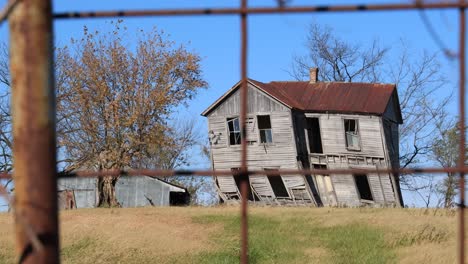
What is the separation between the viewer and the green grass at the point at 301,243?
16359 mm

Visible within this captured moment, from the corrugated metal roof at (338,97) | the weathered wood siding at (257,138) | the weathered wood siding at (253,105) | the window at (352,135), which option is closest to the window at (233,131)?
the weathered wood siding at (257,138)

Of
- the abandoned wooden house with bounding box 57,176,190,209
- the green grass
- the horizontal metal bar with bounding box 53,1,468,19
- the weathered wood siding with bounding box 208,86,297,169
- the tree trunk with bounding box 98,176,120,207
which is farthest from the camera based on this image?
the abandoned wooden house with bounding box 57,176,190,209

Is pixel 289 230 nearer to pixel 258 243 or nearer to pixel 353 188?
pixel 258 243

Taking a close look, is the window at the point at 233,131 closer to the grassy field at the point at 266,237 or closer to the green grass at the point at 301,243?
the grassy field at the point at 266,237

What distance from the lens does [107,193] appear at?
118 ft

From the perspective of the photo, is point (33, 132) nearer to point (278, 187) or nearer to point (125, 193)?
point (278, 187)

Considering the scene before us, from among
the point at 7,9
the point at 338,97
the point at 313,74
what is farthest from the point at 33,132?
the point at 313,74

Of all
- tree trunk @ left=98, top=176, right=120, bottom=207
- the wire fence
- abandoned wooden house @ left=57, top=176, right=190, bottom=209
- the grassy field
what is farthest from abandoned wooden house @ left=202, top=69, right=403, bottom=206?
the wire fence

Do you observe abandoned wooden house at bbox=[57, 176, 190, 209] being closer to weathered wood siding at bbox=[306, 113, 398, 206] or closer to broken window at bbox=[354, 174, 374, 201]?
weathered wood siding at bbox=[306, 113, 398, 206]

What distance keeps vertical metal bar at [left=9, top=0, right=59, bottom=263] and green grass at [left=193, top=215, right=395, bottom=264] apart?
13.9m

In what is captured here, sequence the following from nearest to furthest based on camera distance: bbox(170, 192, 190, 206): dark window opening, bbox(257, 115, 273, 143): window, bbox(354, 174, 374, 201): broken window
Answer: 1. bbox(257, 115, 273, 143): window
2. bbox(354, 174, 374, 201): broken window
3. bbox(170, 192, 190, 206): dark window opening

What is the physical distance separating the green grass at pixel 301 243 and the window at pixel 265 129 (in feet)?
25.3

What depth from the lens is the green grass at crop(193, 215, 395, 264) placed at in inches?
644

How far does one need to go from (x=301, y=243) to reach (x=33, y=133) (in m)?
16.3
